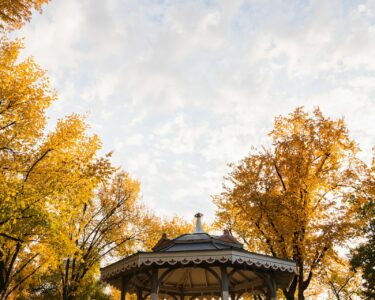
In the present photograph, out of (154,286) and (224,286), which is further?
(154,286)

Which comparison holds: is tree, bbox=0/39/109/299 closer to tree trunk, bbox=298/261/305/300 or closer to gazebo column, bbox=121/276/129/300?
gazebo column, bbox=121/276/129/300

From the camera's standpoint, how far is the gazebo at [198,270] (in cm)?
968

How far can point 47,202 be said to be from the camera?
948cm

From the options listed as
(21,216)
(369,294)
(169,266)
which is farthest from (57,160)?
(369,294)

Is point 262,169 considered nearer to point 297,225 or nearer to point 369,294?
point 297,225

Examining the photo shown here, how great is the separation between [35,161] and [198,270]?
7.70 meters

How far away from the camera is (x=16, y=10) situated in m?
9.61

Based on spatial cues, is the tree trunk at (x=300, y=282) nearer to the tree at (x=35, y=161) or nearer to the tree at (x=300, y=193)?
the tree at (x=300, y=193)

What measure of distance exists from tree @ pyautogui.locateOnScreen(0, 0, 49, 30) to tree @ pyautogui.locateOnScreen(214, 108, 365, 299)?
459 inches

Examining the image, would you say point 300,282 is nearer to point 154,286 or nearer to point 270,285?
point 270,285

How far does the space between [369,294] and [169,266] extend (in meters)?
18.9

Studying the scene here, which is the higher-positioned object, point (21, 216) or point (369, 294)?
point (21, 216)

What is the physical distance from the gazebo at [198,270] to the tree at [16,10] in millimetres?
7766

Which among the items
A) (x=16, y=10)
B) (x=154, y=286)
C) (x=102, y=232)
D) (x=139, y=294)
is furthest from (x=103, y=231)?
(x=16, y=10)
